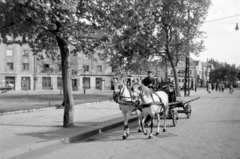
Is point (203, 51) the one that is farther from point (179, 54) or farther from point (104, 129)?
point (104, 129)

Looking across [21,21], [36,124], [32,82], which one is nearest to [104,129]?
[36,124]

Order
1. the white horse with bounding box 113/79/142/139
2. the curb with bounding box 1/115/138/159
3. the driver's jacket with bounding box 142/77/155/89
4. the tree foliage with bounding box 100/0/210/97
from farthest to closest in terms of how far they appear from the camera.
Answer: the tree foliage with bounding box 100/0/210/97
the driver's jacket with bounding box 142/77/155/89
the white horse with bounding box 113/79/142/139
the curb with bounding box 1/115/138/159

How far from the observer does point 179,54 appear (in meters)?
29.3

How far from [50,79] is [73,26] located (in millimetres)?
50653

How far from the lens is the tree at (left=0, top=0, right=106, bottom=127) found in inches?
262

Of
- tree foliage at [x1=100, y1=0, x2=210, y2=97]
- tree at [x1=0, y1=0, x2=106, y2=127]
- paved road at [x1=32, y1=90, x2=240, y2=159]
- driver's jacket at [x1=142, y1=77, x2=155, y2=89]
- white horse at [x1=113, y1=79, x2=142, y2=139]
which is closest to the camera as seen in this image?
paved road at [x1=32, y1=90, x2=240, y2=159]

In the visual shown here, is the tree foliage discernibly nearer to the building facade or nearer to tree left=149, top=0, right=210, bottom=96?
tree left=149, top=0, right=210, bottom=96

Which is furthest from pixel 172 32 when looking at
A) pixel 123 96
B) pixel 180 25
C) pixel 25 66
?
pixel 25 66

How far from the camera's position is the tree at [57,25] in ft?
21.9

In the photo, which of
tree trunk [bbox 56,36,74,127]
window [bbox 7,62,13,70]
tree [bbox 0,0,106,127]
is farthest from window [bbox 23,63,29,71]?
tree trunk [bbox 56,36,74,127]

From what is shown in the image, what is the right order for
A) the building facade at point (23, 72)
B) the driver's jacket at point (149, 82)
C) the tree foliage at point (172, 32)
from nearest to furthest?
the driver's jacket at point (149, 82) → the tree foliage at point (172, 32) → the building facade at point (23, 72)

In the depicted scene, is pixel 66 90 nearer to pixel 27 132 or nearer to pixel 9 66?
pixel 27 132

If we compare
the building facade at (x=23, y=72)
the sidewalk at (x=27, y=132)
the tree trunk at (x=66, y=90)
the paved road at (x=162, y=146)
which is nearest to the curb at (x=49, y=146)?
the sidewalk at (x=27, y=132)

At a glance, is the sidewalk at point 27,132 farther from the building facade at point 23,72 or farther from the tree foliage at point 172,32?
the building facade at point 23,72
